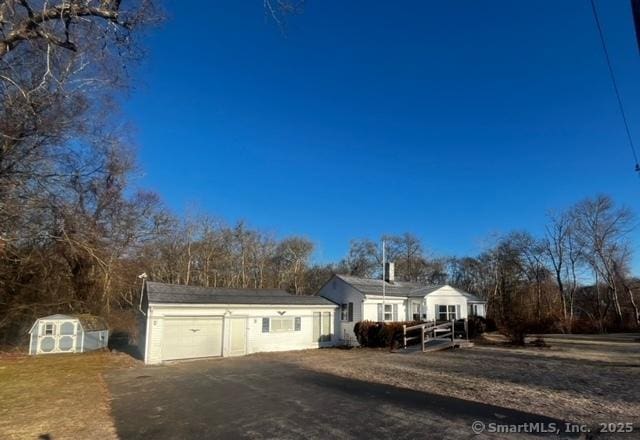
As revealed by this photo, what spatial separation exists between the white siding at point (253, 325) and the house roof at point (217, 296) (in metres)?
0.30

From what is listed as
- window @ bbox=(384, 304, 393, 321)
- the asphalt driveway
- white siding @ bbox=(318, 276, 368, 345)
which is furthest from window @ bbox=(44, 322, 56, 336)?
window @ bbox=(384, 304, 393, 321)

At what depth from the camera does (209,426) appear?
744 cm

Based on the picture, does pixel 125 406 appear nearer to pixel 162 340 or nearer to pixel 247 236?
pixel 162 340

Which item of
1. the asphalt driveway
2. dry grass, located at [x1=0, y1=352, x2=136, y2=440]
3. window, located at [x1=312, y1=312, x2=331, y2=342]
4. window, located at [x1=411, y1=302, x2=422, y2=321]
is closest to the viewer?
the asphalt driveway

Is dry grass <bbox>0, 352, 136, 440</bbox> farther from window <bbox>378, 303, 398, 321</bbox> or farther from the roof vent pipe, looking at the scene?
the roof vent pipe

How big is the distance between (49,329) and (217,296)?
8.75 meters

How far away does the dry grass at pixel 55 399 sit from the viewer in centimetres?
730

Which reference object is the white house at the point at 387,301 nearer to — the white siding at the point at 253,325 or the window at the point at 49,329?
the white siding at the point at 253,325

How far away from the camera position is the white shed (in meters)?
20.3

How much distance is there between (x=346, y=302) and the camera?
26.3 meters

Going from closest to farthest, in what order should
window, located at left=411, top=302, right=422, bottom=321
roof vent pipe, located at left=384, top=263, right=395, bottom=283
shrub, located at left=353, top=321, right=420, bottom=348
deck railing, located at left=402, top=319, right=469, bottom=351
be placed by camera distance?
1. deck railing, located at left=402, top=319, right=469, bottom=351
2. shrub, located at left=353, top=321, right=420, bottom=348
3. window, located at left=411, top=302, right=422, bottom=321
4. roof vent pipe, located at left=384, top=263, right=395, bottom=283

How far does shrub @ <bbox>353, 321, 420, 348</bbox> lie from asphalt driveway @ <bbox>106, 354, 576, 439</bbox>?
33.1 feet

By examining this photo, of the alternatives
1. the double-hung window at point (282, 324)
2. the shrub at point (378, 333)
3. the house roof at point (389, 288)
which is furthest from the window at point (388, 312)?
the double-hung window at point (282, 324)

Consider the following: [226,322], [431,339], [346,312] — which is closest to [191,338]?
[226,322]
